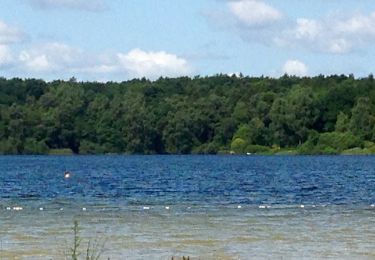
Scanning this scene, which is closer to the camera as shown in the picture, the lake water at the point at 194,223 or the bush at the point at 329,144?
the lake water at the point at 194,223

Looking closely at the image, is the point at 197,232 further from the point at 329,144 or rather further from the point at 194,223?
the point at 329,144

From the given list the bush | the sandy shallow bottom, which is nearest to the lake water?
the sandy shallow bottom

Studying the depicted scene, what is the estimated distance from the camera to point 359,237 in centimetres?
3262

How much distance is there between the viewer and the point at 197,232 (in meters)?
34.7

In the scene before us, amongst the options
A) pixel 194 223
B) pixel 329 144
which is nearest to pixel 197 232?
pixel 194 223

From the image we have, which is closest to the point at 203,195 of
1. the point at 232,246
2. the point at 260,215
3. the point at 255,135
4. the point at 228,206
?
the point at 228,206

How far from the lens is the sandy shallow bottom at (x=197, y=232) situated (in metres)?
28.7

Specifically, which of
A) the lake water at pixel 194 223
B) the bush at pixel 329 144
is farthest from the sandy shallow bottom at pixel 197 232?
the bush at pixel 329 144

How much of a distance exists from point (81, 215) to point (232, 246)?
1360cm

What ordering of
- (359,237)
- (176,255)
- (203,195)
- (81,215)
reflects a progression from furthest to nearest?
(203,195)
(81,215)
(359,237)
(176,255)

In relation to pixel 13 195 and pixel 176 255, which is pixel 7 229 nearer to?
pixel 176 255

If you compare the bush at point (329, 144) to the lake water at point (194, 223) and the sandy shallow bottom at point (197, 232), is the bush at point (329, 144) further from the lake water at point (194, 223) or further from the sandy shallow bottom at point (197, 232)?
the sandy shallow bottom at point (197, 232)

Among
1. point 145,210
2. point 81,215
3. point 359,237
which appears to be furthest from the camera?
point 145,210

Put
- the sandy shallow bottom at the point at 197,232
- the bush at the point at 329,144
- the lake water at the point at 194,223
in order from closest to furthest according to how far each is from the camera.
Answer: the sandy shallow bottom at the point at 197,232
the lake water at the point at 194,223
the bush at the point at 329,144
